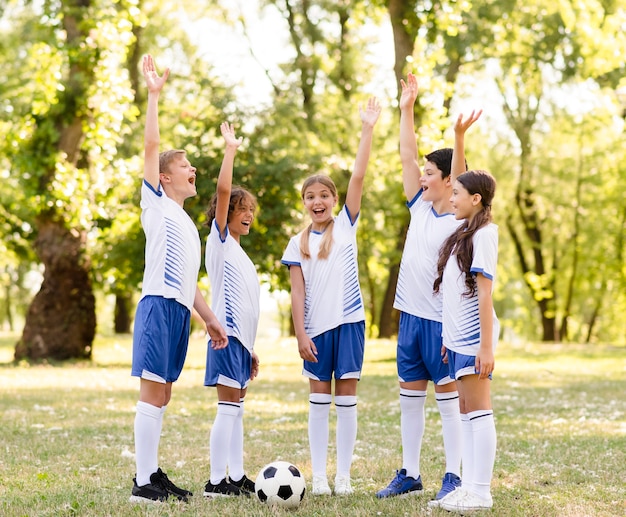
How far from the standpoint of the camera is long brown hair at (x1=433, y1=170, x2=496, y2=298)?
491 centimetres

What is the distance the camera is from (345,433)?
5406 millimetres

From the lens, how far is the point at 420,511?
15.4ft

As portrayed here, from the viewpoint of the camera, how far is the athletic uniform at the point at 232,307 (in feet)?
17.4

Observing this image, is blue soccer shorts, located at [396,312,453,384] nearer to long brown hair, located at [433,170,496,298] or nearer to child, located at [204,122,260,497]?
long brown hair, located at [433,170,496,298]

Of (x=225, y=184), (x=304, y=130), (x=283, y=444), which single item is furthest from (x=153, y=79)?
(x=304, y=130)

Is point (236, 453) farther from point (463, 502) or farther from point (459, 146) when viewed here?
point (459, 146)

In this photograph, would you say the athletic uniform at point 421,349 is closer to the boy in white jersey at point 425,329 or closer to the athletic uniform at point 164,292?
the boy in white jersey at point 425,329

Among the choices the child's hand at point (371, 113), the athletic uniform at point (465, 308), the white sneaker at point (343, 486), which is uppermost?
the child's hand at point (371, 113)

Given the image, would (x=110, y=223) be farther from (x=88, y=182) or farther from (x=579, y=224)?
(x=579, y=224)

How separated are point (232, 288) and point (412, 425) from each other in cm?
154

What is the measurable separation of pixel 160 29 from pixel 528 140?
15.2m

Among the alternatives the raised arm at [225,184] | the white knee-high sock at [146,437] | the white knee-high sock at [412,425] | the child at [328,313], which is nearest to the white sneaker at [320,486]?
the child at [328,313]

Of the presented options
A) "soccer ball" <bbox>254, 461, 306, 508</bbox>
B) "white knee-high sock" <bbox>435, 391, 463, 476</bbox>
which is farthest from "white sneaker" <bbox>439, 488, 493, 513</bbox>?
"soccer ball" <bbox>254, 461, 306, 508</bbox>

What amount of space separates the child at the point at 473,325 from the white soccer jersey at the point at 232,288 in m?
1.33
